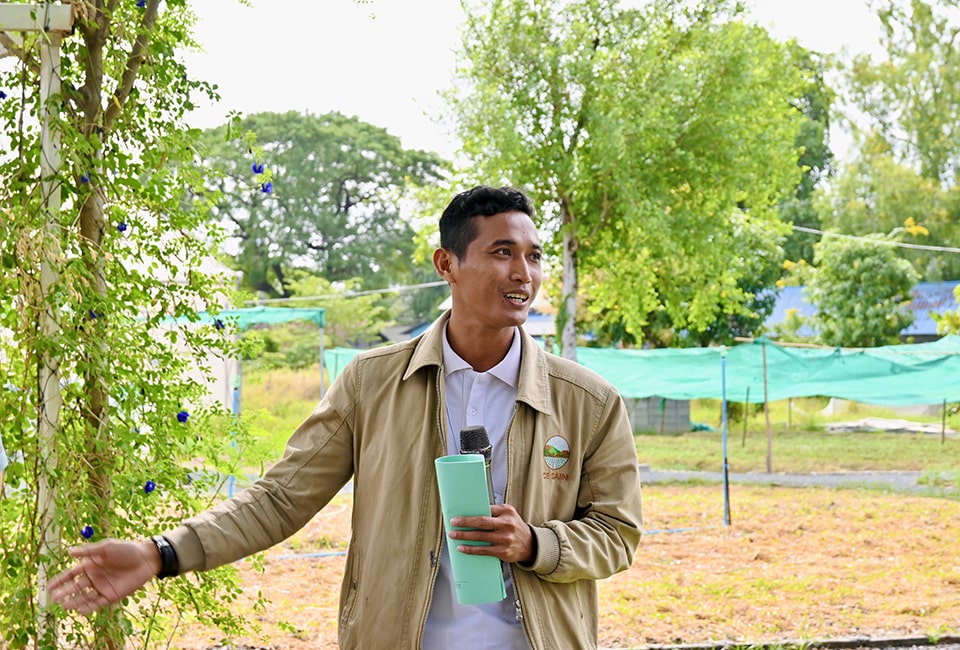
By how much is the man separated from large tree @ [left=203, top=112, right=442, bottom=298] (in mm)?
38251

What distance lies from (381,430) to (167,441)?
155 cm

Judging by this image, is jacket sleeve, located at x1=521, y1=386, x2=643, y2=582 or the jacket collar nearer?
jacket sleeve, located at x1=521, y1=386, x2=643, y2=582

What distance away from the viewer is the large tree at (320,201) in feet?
134

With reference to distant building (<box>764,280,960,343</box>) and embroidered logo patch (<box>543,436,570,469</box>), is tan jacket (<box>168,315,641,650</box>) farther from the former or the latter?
distant building (<box>764,280,960,343</box>)

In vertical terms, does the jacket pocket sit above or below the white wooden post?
below

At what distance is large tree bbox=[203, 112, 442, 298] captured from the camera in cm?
4078

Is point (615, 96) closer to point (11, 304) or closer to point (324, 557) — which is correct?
point (324, 557)

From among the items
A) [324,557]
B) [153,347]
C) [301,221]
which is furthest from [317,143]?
[153,347]

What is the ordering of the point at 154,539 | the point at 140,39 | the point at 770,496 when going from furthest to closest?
the point at 770,496 → the point at 140,39 → the point at 154,539

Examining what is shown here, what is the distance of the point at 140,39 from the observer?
11.7 feet

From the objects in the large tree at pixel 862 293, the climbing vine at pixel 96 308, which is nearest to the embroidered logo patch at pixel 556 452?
the climbing vine at pixel 96 308

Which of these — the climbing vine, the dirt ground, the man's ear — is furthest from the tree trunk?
the man's ear

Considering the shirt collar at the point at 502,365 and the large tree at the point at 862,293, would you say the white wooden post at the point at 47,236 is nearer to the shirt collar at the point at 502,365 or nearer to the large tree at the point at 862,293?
the shirt collar at the point at 502,365

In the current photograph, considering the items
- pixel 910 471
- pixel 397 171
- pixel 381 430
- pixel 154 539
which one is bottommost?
pixel 910 471
